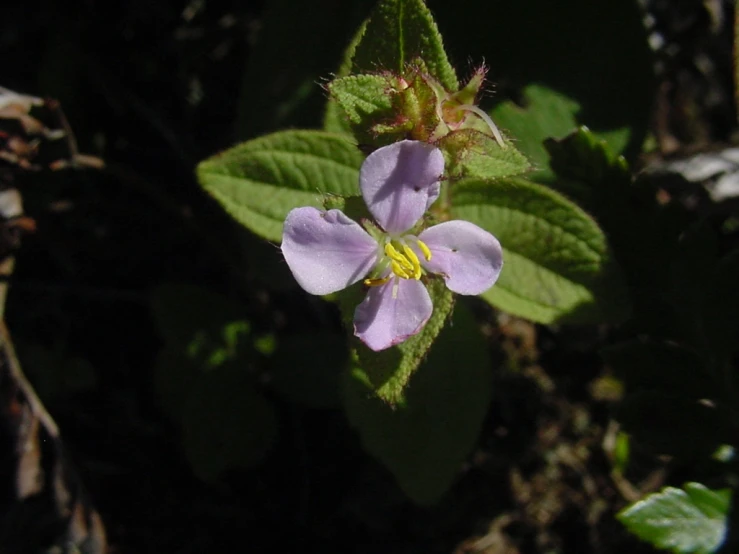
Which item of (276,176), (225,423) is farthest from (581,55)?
(225,423)

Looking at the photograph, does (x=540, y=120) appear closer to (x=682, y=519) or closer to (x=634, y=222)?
(x=634, y=222)

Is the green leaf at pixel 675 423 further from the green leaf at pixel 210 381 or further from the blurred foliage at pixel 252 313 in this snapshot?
the green leaf at pixel 210 381

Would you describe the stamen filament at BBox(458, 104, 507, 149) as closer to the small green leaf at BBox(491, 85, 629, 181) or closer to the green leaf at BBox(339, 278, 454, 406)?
the green leaf at BBox(339, 278, 454, 406)

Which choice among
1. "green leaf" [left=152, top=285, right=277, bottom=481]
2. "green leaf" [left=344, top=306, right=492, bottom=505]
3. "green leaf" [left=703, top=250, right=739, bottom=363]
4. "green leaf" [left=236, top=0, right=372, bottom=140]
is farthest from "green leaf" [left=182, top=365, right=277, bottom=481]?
"green leaf" [left=703, top=250, right=739, bottom=363]

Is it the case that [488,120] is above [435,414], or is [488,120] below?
above

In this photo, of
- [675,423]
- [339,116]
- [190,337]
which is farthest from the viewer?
[190,337]

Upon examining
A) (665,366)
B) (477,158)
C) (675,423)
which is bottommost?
(675,423)
